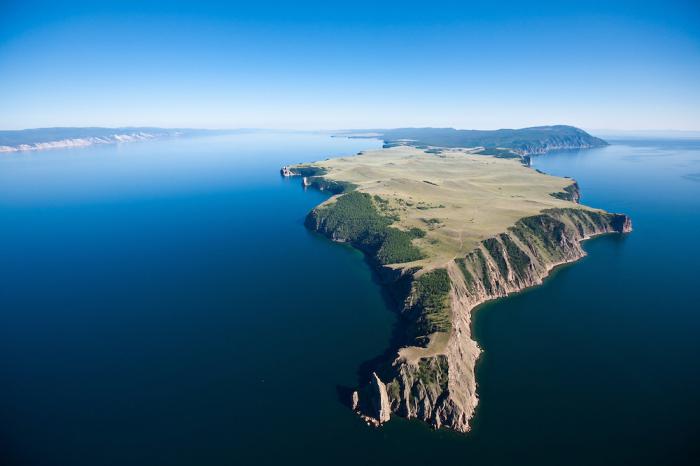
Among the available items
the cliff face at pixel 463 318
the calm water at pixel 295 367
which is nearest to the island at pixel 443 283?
the cliff face at pixel 463 318

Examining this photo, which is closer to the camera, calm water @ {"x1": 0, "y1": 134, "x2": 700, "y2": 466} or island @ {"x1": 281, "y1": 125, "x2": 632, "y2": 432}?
calm water @ {"x1": 0, "y1": 134, "x2": 700, "y2": 466}

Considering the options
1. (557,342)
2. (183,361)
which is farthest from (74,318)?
(557,342)

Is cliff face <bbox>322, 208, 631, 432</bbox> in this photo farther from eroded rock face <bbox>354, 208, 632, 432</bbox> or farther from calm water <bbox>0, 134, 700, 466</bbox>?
calm water <bbox>0, 134, 700, 466</bbox>

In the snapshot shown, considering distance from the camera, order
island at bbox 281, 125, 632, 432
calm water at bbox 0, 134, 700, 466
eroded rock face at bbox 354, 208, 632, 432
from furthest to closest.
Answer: island at bbox 281, 125, 632, 432
eroded rock face at bbox 354, 208, 632, 432
calm water at bbox 0, 134, 700, 466

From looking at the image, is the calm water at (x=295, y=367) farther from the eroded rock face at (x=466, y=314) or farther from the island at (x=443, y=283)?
the island at (x=443, y=283)

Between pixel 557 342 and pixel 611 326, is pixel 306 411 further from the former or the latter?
pixel 611 326

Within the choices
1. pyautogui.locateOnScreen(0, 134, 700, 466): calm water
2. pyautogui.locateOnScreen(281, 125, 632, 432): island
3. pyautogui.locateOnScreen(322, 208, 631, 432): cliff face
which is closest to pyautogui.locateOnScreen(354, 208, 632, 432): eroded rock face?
pyautogui.locateOnScreen(322, 208, 631, 432): cliff face

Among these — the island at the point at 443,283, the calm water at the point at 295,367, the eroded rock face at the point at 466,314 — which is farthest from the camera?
the island at the point at 443,283

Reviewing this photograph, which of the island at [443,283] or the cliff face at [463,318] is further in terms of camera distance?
the island at [443,283]
